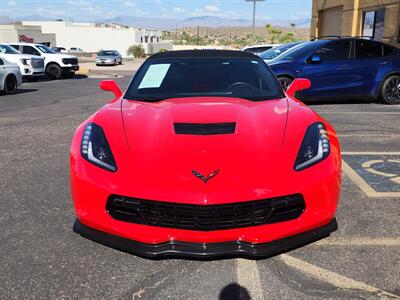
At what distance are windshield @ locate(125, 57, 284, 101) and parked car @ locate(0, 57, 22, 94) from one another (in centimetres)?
1006

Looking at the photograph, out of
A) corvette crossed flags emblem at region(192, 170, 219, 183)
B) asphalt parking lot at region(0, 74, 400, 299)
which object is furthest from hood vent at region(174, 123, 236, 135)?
asphalt parking lot at region(0, 74, 400, 299)

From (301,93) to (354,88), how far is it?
122cm

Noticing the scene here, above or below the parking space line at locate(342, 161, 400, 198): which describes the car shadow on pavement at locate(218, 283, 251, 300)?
below

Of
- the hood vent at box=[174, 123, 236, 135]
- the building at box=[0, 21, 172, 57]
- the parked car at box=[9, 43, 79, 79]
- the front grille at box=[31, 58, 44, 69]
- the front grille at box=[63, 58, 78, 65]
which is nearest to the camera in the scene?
the hood vent at box=[174, 123, 236, 135]

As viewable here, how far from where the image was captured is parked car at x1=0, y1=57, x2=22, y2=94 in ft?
41.9

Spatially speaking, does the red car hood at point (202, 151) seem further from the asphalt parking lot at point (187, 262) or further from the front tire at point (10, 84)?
the front tire at point (10, 84)

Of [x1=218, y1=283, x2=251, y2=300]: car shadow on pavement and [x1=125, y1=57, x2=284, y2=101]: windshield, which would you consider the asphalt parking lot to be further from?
[x1=125, y1=57, x2=284, y2=101]: windshield

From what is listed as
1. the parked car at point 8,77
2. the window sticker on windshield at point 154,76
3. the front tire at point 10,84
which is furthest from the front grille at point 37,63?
the window sticker on windshield at point 154,76

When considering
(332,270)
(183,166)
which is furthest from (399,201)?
(183,166)

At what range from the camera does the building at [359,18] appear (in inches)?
630

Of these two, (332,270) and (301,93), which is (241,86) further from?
(301,93)

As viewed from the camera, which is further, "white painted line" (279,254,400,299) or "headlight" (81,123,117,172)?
"headlight" (81,123,117,172)

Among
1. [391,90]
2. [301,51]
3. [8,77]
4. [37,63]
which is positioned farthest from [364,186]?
[37,63]

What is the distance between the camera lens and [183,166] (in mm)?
2607
